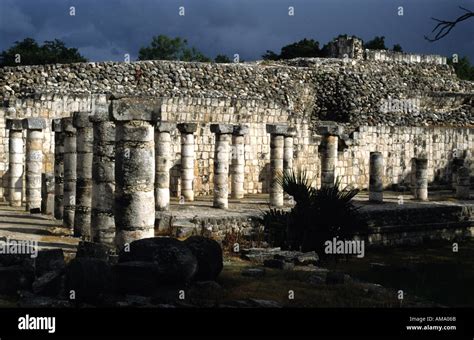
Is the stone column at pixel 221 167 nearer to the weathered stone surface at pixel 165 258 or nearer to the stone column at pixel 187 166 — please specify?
the stone column at pixel 187 166

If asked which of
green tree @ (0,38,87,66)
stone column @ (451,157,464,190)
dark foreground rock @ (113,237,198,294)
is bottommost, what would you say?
A: dark foreground rock @ (113,237,198,294)

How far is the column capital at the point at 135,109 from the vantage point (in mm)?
13617

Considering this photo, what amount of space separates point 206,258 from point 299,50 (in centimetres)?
5287

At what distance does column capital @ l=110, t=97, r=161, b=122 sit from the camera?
1362cm

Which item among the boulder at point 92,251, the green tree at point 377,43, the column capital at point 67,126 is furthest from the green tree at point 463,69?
the boulder at point 92,251

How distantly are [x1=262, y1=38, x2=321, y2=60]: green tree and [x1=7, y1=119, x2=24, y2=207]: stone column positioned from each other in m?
41.5

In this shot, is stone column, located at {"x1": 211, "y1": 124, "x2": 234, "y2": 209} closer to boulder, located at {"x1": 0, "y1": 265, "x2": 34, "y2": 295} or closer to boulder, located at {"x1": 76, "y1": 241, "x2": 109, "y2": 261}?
boulder, located at {"x1": 76, "y1": 241, "x2": 109, "y2": 261}

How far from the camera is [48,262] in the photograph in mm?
11938

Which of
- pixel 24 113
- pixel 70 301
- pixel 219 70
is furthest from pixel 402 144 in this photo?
pixel 70 301

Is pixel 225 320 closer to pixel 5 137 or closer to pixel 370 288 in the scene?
pixel 370 288

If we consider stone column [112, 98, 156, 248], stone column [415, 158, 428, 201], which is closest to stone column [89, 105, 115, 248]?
stone column [112, 98, 156, 248]

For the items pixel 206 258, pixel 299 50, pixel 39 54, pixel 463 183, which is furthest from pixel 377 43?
pixel 206 258

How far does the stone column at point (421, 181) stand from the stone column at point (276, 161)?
15.7 feet

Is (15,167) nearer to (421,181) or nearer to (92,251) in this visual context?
(92,251)
